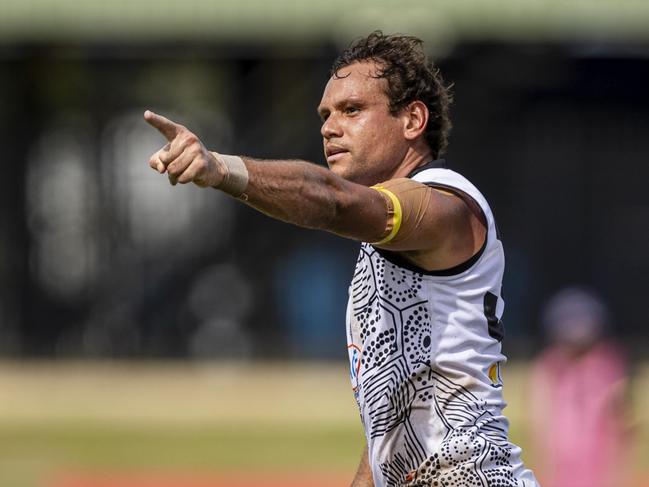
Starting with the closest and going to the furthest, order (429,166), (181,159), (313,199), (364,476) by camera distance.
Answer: (181,159) → (313,199) → (429,166) → (364,476)

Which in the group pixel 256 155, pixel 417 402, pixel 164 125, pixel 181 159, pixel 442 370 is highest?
pixel 256 155

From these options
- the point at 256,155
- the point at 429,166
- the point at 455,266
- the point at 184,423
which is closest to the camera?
the point at 455,266

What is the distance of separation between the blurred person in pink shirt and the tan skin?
17.3ft

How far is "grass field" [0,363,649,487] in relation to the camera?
1438 cm

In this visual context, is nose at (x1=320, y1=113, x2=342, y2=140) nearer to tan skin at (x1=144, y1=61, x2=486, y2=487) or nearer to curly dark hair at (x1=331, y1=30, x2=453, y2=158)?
tan skin at (x1=144, y1=61, x2=486, y2=487)

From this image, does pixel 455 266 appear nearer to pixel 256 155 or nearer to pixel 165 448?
pixel 165 448

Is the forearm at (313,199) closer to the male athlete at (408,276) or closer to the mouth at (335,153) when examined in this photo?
the male athlete at (408,276)

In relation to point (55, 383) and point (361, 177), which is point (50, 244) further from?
point (361, 177)

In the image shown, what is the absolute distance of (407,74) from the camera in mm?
5316

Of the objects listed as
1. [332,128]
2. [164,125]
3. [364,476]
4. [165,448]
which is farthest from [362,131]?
[165,448]

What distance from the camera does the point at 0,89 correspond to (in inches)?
952

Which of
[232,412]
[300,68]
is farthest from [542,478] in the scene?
[300,68]

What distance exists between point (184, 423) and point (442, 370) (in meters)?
14.1

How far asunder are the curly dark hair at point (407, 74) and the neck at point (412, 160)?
7 centimetres
